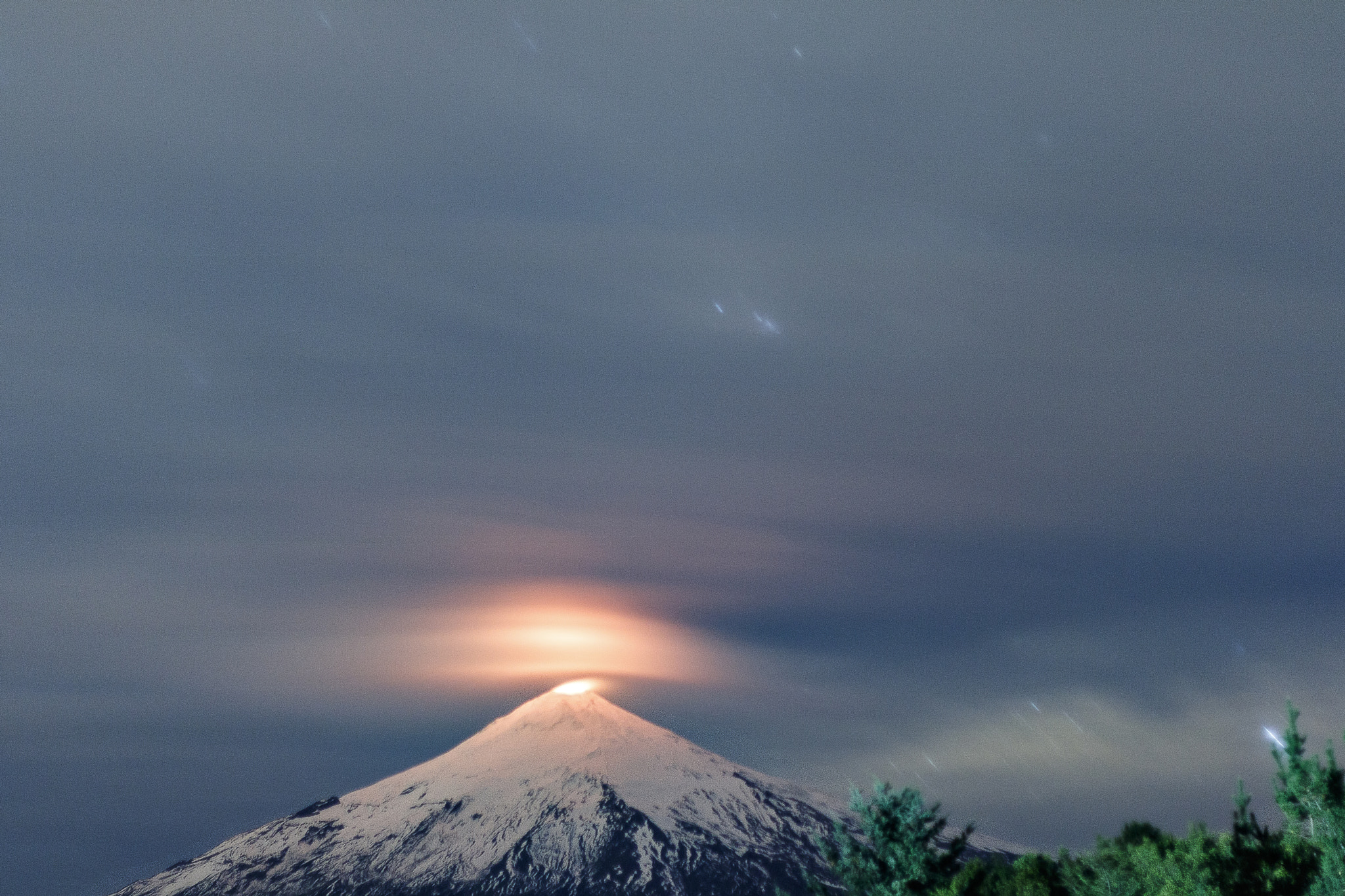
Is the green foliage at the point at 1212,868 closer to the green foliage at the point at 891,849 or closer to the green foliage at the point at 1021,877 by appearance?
the green foliage at the point at 1021,877

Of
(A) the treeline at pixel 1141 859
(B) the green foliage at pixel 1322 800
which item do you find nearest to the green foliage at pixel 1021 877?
(A) the treeline at pixel 1141 859

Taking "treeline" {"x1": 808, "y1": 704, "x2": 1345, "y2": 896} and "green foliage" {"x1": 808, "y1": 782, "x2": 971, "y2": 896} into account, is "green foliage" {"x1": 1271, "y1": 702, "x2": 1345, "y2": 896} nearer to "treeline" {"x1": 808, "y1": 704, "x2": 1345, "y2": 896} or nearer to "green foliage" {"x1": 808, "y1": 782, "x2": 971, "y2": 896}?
"treeline" {"x1": 808, "y1": 704, "x2": 1345, "y2": 896}

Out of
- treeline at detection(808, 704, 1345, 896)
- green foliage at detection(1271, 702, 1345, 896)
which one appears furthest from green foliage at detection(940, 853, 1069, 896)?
green foliage at detection(1271, 702, 1345, 896)

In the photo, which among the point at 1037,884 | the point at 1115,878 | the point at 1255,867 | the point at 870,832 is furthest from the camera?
the point at 1037,884

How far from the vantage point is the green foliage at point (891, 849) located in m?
42.0

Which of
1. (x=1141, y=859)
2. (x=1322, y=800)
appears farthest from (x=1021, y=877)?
(x=1322, y=800)

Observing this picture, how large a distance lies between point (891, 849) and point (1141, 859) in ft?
116

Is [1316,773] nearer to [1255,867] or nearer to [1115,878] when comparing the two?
[1115,878]

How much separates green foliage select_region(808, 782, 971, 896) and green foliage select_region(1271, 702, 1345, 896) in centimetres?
1732

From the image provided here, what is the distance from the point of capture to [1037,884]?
75.0 meters

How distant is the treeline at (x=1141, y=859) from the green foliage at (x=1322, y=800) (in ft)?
Answer: 0.12

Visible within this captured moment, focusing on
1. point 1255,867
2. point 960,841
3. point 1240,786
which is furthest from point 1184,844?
point 960,841

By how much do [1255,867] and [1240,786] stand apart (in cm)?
666

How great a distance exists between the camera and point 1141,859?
71312 millimetres
